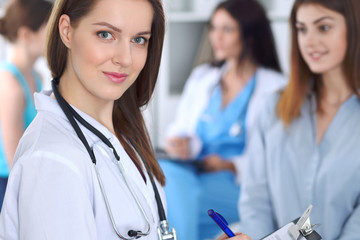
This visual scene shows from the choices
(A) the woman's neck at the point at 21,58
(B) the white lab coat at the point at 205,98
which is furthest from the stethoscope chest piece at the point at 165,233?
(B) the white lab coat at the point at 205,98

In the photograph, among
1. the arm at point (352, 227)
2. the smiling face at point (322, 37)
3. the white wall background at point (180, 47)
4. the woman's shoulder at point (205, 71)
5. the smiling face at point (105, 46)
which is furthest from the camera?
the white wall background at point (180, 47)

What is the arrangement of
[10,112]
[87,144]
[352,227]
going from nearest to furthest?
[87,144]
[352,227]
[10,112]

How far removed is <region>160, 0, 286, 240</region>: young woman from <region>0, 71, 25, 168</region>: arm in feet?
2.32

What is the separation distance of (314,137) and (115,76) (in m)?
0.85

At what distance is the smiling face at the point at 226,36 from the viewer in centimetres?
273

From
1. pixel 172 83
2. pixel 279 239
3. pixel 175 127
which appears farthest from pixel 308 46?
pixel 172 83

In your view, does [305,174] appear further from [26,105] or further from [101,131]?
[26,105]

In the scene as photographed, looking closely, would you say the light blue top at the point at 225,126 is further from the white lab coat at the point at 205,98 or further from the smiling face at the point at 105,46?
the smiling face at the point at 105,46

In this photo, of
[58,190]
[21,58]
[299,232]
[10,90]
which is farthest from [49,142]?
[21,58]

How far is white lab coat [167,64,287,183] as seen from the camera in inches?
99.3

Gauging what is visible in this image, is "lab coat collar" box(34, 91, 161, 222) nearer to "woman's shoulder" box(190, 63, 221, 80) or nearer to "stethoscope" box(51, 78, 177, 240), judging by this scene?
"stethoscope" box(51, 78, 177, 240)

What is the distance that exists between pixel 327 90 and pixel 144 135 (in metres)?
0.74

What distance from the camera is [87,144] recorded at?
825 millimetres

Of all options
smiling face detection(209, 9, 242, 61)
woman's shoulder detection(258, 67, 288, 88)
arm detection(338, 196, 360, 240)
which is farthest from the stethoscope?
smiling face detection(209, 9, 242, 61)
